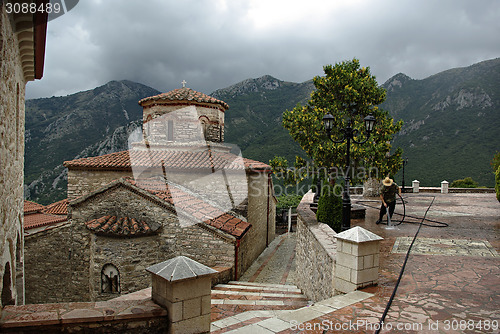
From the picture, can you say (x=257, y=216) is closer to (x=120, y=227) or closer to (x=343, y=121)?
(x=343, y=121)

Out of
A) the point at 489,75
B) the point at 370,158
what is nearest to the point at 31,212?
the point at 370,158

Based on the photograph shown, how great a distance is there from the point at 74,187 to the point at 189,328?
39.8 ft

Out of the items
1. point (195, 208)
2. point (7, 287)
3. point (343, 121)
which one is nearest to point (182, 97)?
point (195, 208)

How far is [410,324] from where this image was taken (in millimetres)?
4027

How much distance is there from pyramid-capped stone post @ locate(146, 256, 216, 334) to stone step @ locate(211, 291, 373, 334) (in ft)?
2.05

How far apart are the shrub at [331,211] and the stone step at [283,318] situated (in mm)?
4259

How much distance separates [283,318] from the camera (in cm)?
441

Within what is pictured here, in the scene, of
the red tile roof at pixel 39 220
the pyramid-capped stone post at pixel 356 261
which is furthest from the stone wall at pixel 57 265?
the red tile roof at pixel 39 220

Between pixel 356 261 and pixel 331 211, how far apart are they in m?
4.25

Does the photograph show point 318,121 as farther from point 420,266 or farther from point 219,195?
point 420,266

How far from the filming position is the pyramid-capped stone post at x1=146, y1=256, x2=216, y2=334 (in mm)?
3715

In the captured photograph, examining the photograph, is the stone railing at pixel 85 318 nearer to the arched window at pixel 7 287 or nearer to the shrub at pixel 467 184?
the arched window at pixel 7 287

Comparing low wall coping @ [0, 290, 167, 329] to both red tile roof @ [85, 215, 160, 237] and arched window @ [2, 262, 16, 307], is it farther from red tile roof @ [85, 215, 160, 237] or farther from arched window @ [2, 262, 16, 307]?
red tile roof @ [85, 215, 160, 237]

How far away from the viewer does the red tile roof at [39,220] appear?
18891mm
